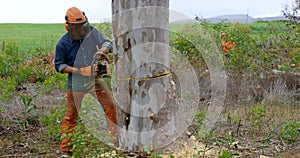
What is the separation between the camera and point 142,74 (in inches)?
174

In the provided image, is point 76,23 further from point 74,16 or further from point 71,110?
point 71,110

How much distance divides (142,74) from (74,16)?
3.61 ft

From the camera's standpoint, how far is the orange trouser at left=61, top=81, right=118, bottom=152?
16.7 ft

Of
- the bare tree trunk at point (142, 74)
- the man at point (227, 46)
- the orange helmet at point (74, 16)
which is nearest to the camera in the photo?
the bare tree trunk at point (142, 74)

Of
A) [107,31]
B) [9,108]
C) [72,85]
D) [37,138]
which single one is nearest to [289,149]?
[72,85]

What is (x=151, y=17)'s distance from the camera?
13.9 ft

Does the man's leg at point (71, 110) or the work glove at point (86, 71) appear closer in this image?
the work glove at point (86, 71)

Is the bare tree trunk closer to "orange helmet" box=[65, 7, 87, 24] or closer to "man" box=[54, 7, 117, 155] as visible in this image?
"man" box=[54, 7, 117, 155]

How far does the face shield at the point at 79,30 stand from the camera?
499 cm

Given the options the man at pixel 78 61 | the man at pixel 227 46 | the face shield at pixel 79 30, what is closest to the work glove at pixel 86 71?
the man at pixel 78 61

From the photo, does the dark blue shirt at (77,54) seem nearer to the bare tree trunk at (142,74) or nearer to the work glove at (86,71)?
the work glove at (86,71)

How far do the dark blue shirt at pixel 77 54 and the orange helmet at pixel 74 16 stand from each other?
0.71 ft

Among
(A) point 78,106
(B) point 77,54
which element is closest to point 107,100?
(A) point 78,106

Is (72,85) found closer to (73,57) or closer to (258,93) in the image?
(73,57)
